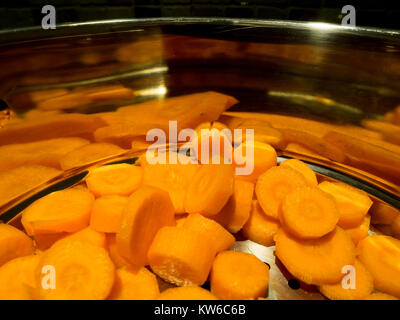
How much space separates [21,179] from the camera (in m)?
1.03

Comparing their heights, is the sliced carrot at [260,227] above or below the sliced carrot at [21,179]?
below

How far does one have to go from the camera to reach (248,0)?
6.42ft

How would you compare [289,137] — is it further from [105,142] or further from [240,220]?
[105,142]

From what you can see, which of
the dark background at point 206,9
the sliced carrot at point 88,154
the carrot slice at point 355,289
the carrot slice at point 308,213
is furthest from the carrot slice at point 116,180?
the dark background at point 206,9

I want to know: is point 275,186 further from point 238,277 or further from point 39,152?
point 39,152

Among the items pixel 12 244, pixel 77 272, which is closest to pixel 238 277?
pixel 77 272

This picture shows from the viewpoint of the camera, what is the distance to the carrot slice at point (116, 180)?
90 cm

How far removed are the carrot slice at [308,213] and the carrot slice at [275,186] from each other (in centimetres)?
5

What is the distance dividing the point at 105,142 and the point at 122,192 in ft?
1.05

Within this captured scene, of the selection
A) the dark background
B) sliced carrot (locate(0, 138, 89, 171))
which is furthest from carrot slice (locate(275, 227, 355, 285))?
the dark background

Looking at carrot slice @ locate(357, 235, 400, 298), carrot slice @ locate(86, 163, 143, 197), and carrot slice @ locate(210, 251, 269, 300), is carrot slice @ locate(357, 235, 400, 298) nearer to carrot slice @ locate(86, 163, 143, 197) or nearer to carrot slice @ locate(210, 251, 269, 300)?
carrot slice @ locate(210, 251, 269, 300)

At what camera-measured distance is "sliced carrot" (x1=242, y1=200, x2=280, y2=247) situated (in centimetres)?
84

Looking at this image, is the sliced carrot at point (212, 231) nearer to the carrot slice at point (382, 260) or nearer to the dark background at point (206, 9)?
the carrot slice at point (382, 260)

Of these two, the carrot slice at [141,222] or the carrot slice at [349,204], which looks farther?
the carrot slice at [349,204]
